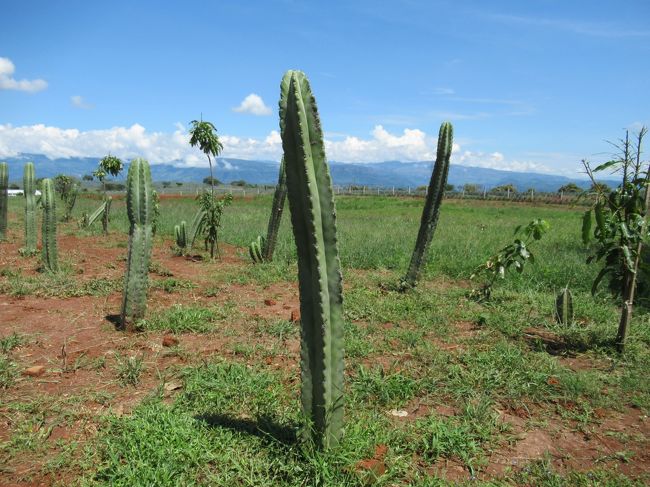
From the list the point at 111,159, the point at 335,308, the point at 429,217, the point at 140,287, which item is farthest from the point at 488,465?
the point at 111,159

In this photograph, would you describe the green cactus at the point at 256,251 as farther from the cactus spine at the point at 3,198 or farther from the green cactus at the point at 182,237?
the cactus spine at the point at 3,198

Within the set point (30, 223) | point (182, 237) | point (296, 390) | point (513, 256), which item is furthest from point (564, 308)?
point (30, 223)

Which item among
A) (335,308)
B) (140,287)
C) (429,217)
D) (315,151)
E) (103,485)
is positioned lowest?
(103,485)

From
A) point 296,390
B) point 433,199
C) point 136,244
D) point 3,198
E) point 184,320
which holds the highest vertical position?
point 433,199

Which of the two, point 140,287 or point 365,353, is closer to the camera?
point 365,353

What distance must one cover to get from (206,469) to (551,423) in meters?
2.35

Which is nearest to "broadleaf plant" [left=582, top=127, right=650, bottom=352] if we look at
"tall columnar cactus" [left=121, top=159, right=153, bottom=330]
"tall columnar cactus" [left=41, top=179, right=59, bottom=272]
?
"tall columnar cactus" [left=121, top=159, right=153, bottom=330]

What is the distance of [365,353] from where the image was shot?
4.34 metres

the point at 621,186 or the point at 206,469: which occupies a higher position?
the point at 621,186

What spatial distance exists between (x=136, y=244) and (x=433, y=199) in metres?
3.88

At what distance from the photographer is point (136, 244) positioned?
4.88 m

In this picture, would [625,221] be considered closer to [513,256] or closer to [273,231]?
[513,256]

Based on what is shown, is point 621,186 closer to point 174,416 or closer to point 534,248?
point 174,416

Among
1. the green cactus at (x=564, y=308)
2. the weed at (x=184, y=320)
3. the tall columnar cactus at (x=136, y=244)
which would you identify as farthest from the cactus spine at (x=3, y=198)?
the green cactus at (x=564, y=308)
